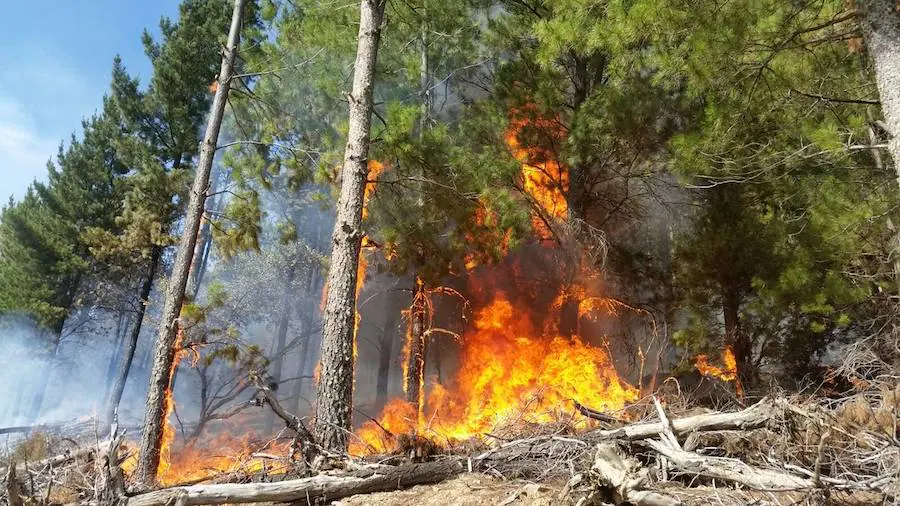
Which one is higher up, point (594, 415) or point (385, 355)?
point (385, 355)

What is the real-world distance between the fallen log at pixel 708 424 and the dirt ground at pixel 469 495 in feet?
3.59

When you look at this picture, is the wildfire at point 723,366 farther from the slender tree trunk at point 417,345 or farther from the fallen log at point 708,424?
the fallen log at point 708,424

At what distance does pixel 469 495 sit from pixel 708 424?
8.41 feet

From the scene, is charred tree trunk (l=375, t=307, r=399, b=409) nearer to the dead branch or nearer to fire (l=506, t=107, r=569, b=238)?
fire (l=506, t=107, r=569, b=238)

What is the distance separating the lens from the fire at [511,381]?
1018 cm

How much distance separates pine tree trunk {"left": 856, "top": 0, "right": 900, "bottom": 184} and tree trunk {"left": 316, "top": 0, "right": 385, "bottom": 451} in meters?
6.11

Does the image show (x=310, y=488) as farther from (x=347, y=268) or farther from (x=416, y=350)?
(x=416, y=350)

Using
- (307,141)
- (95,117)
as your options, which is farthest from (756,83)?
(95,117)

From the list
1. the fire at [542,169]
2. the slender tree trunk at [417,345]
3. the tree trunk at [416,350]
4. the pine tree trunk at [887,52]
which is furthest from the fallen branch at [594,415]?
the fire at [542,169]

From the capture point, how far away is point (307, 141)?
12.2m

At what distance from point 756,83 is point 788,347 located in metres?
7.34

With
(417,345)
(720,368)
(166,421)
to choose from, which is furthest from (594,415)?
(166,421)

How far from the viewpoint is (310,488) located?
168 inches

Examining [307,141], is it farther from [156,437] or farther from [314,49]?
[156,437]
